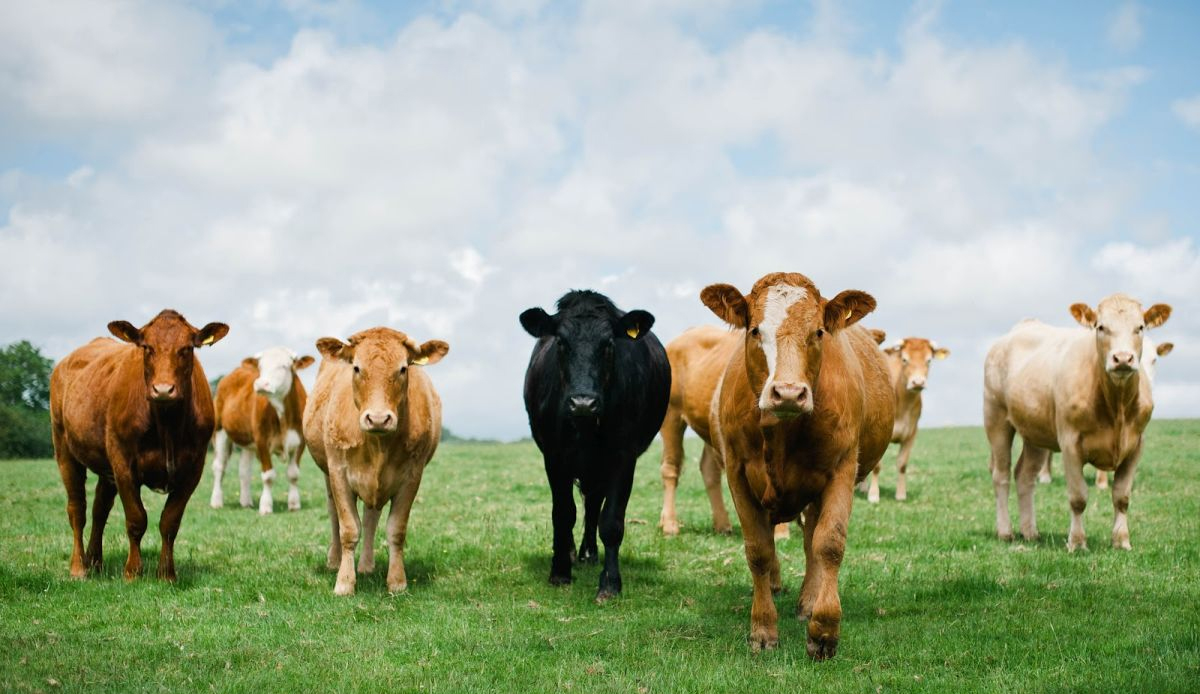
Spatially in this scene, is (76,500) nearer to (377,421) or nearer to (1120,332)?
(377,421)

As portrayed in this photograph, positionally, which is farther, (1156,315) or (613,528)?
(1156,315)

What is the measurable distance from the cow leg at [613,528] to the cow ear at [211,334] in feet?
13.7

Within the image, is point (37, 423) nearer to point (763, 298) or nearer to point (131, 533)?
point (131, 533)

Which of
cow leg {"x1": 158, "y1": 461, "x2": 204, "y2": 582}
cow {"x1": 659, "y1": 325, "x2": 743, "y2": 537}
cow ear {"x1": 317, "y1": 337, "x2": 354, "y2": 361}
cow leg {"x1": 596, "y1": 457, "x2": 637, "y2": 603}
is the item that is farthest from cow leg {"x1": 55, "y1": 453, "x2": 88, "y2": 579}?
cow {"x1": 659, "y1": 325, "x2": 743, "y2": 537}

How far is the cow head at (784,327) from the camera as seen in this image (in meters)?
6.33

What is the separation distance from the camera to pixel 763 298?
6852mm

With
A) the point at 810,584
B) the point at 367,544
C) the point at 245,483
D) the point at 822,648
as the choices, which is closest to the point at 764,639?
the point at 822,648

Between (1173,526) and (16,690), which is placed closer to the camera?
(16,690)

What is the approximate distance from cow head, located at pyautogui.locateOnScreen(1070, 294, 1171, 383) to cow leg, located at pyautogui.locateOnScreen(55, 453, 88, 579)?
1094 cm

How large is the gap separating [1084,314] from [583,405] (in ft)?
22.1

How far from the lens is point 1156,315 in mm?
11898

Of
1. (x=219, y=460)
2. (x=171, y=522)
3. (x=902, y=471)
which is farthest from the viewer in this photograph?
(x=219, y=460)

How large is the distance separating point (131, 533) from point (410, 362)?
10.7ft

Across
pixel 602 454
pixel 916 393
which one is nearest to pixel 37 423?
pixel 916 393
